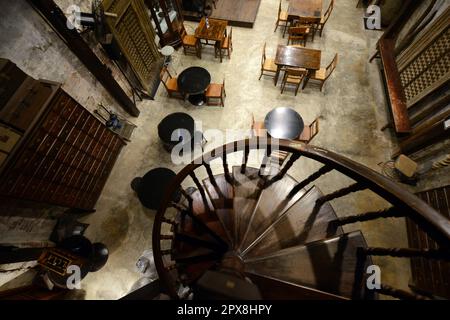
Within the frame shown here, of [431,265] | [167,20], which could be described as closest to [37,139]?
[167,20]

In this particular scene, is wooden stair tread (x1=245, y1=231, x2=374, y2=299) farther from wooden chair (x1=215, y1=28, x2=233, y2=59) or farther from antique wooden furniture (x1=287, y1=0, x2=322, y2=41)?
antique wooden furniture (x1=287, y1=0, x2=322, y2=41)

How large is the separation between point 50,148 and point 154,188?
173cm

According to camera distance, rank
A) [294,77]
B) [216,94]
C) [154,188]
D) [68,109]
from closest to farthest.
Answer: [68,109] < [154,188] < [216,94] < [294,77]

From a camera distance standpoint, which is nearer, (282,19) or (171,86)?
(171,86)

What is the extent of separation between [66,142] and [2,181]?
3.40 feet

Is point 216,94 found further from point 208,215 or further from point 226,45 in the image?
point 208,215

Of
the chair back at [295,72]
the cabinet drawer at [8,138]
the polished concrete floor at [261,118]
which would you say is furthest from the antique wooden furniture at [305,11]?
the cabinet drawer at [8,138]

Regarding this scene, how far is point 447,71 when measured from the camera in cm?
424

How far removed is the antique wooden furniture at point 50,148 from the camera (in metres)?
2.86

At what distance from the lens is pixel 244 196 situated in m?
3.11

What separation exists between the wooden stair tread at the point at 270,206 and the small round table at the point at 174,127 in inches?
103

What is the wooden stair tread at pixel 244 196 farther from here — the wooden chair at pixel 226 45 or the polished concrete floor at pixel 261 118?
the wooden chair at pixel 226 45

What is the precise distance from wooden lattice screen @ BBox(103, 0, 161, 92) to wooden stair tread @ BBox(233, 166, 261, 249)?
11.8 ft

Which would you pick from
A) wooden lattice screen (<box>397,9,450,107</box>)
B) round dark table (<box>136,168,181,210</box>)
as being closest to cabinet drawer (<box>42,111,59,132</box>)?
round dark table (<box>136,168,181,210</box>)
